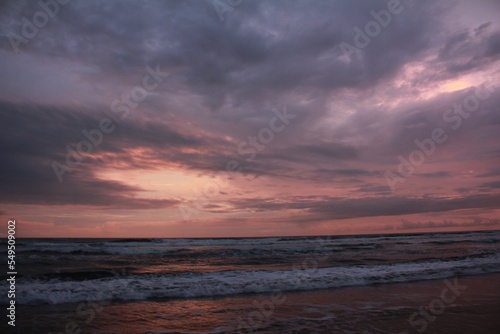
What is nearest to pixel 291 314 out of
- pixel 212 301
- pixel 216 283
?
pixel 212 301

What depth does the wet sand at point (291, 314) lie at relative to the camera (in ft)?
27.3

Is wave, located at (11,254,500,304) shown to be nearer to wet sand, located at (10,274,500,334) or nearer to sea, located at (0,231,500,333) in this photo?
sea, located at (0,231,500,333)

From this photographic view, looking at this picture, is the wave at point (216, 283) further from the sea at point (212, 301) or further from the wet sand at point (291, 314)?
the wet sand at point (291, 314)

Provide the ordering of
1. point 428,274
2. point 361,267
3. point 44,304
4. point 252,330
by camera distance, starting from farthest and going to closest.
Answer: point 361,267 → point 428,274 → point 44,304 → point 252,330

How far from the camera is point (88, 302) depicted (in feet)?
37.3

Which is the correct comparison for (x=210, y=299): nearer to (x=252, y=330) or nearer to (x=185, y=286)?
(x=185, y=286)

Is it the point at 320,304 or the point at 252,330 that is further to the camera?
the point at 320,304

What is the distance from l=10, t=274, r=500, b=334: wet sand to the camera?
832 cm

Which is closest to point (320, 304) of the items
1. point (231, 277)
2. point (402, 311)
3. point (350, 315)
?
point (350, 315)

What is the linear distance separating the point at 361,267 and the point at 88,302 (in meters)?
14.2

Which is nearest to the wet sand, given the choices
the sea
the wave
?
the sea

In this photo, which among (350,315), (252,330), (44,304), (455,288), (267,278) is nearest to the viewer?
(252,330)

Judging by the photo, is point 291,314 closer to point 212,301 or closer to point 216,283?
point 212,301

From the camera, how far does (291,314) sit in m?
9.73
